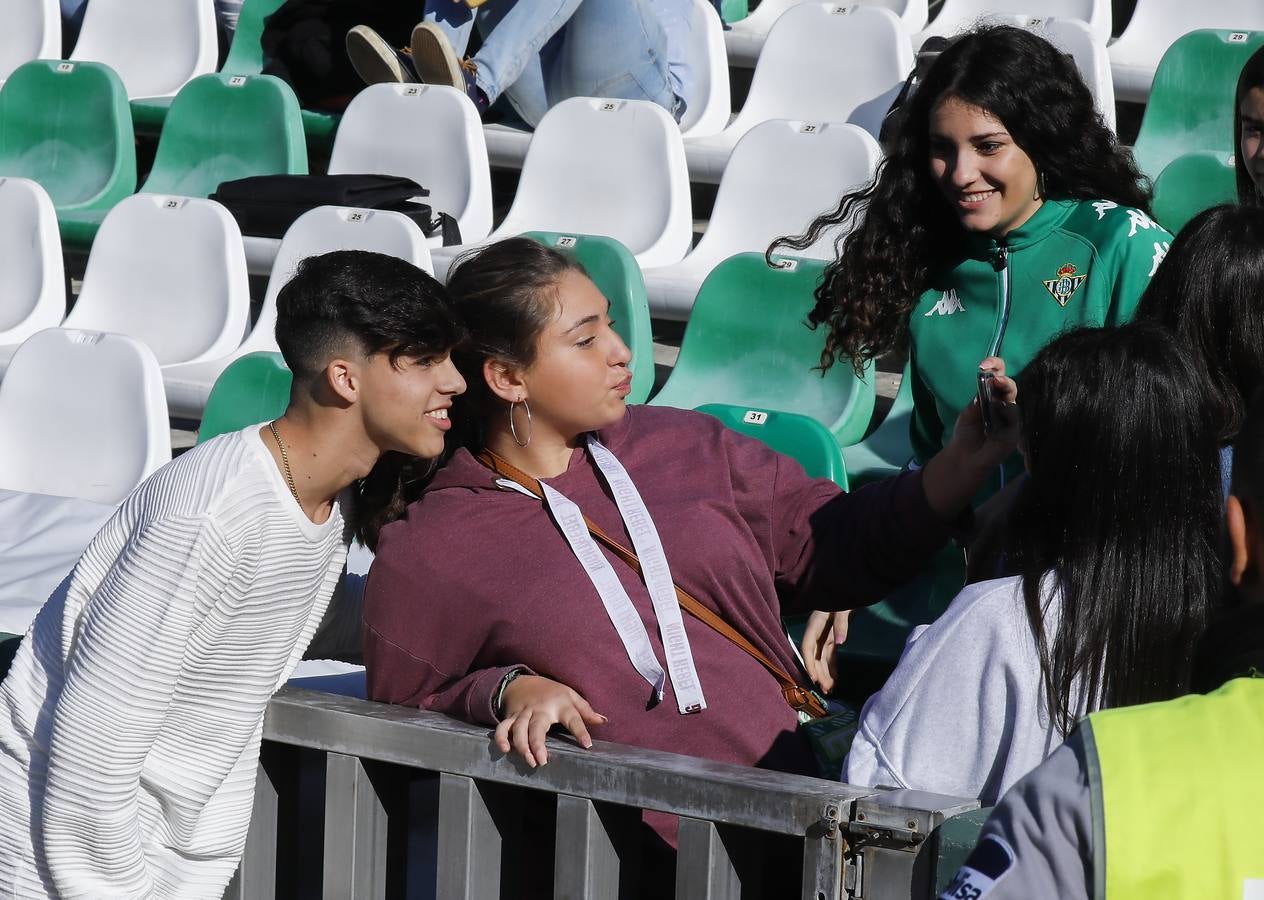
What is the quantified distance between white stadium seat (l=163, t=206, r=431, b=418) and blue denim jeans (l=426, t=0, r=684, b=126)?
1.13 m

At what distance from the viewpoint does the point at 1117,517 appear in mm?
1597

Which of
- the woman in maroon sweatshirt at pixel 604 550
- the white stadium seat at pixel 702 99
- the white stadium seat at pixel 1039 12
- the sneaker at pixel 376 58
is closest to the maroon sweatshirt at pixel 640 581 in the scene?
the woman in maroon sweatshirt at pixel 604 550

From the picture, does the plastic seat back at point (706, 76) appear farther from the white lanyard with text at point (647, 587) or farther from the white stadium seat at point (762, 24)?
the white lanyard with text at point (647, 587)

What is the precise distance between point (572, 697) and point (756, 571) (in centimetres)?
45

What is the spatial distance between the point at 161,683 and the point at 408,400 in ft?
1.58

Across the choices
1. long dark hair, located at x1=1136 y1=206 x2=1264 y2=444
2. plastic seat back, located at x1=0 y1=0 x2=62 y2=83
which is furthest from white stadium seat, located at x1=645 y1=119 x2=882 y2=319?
plastic seat back, located at x1=0 y1=0 x2=62 y2=83

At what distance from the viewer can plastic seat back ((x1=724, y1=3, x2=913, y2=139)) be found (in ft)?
17.3

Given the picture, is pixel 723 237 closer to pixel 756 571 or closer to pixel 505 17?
pixel 505 17

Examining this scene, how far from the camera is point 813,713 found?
2.30 metres

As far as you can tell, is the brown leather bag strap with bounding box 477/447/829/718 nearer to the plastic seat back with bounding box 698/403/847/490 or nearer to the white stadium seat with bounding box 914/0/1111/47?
the plastic seat back with bounding box 698/403/847/490

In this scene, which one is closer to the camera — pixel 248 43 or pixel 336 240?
pixel 336 240

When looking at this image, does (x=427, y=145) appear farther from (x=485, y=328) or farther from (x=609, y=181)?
(x=485, y=328)

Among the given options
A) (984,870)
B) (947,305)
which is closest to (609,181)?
(947,305)

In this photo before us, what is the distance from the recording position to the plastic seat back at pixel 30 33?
702 centimetres
